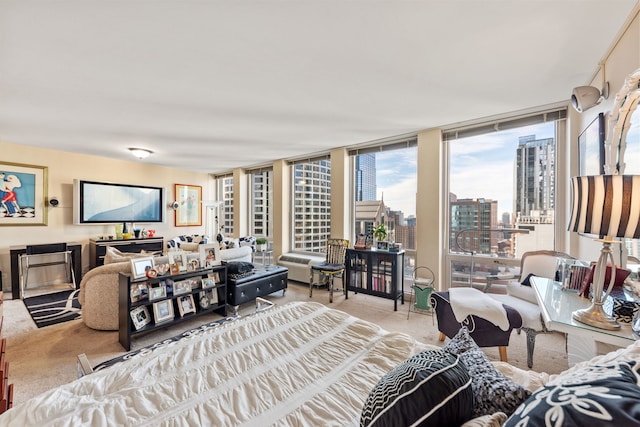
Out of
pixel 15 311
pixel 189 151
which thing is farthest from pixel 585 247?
pixel 15 311

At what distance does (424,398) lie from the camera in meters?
0.67

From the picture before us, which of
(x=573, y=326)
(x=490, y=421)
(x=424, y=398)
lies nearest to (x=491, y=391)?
(x=490, y=421)

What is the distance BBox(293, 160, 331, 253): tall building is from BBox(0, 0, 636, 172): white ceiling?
1728 millimetres

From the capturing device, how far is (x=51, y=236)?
4.61 metres

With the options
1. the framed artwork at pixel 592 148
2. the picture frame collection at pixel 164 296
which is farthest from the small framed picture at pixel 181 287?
the framed artwork at pixel 592 148

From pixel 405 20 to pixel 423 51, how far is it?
1.20 ft

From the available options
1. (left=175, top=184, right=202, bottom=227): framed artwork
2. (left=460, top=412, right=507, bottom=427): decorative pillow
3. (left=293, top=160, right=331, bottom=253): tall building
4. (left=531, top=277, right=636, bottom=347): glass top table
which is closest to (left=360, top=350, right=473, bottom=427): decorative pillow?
(left=460, top=412, right=507, bottom=427): decorative pillow

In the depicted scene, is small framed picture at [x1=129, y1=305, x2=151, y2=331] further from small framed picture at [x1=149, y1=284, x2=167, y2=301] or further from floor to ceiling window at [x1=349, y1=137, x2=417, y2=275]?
floor to ceiling window at [x1=349, y1=137, x2=417, y2=275]

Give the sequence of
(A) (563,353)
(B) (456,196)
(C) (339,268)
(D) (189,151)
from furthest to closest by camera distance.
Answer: (D) (189,151) < (C) (339,268) < (B) (456,196) < (A) (563,353)

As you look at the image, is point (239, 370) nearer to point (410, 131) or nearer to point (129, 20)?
point (129, 20)

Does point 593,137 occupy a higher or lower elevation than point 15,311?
higher

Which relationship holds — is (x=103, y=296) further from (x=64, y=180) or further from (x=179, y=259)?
(x=64, y=180)

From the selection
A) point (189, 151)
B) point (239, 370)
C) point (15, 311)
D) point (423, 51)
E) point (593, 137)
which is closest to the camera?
point (239, 370)

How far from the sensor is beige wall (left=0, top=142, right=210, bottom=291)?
4.20m
